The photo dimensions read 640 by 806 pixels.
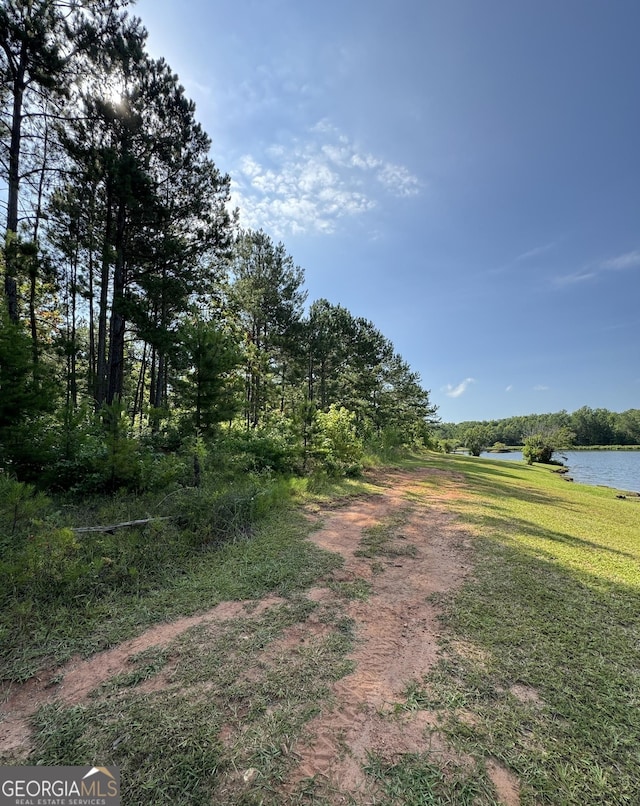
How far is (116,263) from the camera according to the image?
357 inches

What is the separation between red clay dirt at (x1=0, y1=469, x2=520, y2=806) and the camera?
4.53 ft

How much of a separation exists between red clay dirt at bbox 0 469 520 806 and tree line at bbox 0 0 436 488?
296 cm

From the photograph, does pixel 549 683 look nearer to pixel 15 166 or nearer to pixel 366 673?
pixel 366 673

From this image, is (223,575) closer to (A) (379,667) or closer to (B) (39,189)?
(A) (379,667)

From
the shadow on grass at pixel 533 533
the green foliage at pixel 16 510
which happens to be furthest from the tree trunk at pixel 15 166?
the shadow on grass at pixel 533 533

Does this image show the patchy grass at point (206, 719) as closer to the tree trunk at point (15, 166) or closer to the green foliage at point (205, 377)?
the green foliage at point (205, 377)

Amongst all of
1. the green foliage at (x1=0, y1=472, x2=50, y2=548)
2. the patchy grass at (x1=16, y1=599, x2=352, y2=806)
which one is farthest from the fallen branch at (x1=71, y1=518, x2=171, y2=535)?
the patchy grass at (x1=16, y1=599, x2=352, y2=806)

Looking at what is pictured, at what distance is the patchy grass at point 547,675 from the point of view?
1.35 metres

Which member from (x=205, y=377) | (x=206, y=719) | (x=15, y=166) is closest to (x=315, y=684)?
(x=206, y=719)

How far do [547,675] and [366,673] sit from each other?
3.33 ft

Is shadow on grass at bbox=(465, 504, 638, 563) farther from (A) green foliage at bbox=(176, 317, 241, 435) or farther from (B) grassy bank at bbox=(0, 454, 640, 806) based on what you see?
(A) green foliage at bbox=(176, 317, 241, 435)

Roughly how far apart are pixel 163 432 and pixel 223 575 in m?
4.97

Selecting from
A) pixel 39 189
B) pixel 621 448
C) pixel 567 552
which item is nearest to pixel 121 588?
pixel 567 552

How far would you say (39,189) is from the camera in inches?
331
